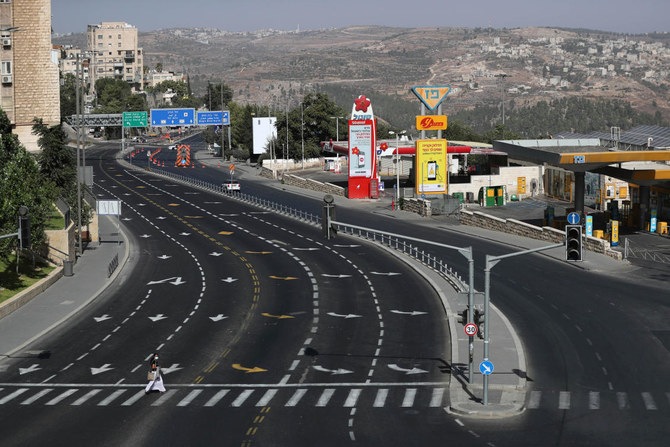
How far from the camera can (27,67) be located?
110 metres

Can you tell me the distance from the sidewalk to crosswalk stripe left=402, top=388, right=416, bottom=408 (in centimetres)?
1921

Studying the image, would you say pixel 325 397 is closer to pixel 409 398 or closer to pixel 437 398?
pixel 409 398

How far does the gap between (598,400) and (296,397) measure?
11.2 m

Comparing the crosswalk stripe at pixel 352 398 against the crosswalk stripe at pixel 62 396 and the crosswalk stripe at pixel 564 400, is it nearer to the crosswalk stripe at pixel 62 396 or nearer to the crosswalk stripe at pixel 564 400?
the crosswalk stripe at pixel 564 400

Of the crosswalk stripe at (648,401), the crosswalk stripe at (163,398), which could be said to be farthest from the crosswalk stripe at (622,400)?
the crosswalk stripe at (163,398)

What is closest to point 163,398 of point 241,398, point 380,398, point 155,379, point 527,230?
point 155,379

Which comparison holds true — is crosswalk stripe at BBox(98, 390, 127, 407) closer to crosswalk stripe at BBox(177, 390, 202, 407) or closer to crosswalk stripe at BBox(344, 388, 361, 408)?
crosswalk stripe at BBox(177, 390, 202, 407)

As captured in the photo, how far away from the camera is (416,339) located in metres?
47.3

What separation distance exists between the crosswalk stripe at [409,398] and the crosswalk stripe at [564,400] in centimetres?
538

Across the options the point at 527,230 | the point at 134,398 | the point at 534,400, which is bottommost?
the point at 134,398

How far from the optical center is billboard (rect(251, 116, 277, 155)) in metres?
177

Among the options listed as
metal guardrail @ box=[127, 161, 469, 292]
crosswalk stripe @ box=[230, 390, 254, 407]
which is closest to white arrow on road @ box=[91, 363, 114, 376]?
crosswalk stripe @ box=[230, 390, 254, 407]

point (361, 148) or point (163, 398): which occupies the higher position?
point (361, 148)

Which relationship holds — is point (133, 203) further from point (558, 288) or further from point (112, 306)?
point (558, 288)
